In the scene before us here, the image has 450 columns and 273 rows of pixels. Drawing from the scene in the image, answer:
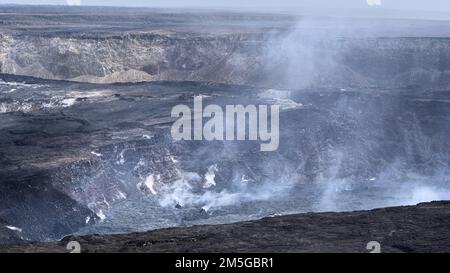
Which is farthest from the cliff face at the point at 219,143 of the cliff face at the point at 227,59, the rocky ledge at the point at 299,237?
the rocky ledge at the point at 299,237

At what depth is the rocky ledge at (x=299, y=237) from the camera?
9844 millimetres

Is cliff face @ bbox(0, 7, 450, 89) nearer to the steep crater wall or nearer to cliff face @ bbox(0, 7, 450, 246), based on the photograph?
the steep crater wall

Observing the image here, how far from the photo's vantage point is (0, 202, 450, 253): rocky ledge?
9.84 m

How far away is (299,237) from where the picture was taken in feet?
34.2

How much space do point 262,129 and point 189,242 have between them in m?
14.0

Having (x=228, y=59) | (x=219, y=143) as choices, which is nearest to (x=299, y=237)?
(x=219, y=143)

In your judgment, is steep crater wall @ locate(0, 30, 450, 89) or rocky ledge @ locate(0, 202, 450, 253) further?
steep crater wall @ locate(0, 30, 450, 89)

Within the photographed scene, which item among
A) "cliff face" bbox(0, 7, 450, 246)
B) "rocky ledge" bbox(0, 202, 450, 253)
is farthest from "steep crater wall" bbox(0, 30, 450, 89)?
"rocky ledge" bbox(0, 202, 450, 253)

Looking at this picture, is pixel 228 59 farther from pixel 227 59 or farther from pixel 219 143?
pixel 219 143

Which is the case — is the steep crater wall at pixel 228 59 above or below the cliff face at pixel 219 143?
above

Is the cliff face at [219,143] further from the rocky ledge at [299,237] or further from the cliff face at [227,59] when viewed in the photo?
the rocky ledge at [299,237]

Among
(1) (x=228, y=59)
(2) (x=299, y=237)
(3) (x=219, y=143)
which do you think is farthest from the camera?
(1) (x=228, y=59)

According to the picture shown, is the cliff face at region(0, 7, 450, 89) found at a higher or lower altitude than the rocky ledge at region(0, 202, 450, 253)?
higher
